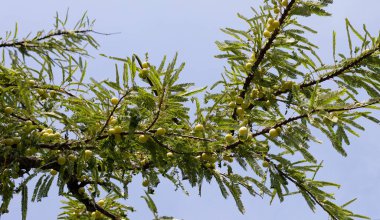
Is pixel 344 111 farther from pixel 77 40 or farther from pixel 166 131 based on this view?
pixel 77 40

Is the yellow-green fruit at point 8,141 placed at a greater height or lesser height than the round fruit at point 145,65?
lesser

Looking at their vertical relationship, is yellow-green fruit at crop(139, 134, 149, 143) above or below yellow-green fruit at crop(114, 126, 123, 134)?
below

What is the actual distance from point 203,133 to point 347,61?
3.45ft

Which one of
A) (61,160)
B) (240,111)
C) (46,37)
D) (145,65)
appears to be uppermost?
(46,37)

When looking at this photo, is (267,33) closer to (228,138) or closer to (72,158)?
(228,138)

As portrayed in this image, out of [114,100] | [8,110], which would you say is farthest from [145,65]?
[8,110]

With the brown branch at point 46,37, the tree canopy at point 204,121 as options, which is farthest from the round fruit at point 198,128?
the brown branch at point 46,37

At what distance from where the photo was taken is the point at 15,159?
2891mm

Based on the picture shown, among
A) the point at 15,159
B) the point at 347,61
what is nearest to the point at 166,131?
the point at 15,159

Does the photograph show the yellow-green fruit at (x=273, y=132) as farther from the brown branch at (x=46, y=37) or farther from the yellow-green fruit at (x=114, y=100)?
the brown branch at (x=46, y=37)

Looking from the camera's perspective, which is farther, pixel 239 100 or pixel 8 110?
pixel 239 100

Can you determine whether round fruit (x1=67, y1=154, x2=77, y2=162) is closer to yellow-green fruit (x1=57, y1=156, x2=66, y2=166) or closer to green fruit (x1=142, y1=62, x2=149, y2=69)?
yellow-green fruit (x1=57, y1=156, x2=66, y2=166)

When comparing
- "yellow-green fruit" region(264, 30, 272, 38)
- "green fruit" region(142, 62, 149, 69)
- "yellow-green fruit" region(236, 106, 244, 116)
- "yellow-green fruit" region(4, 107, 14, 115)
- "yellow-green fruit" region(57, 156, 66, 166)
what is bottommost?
"yellow-green fruit" region(57, 156, 66, 166)

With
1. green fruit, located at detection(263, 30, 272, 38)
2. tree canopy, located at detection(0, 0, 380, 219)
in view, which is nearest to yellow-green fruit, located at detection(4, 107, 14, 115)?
tree canopy, located at detection(0, 0, 380, 219)
